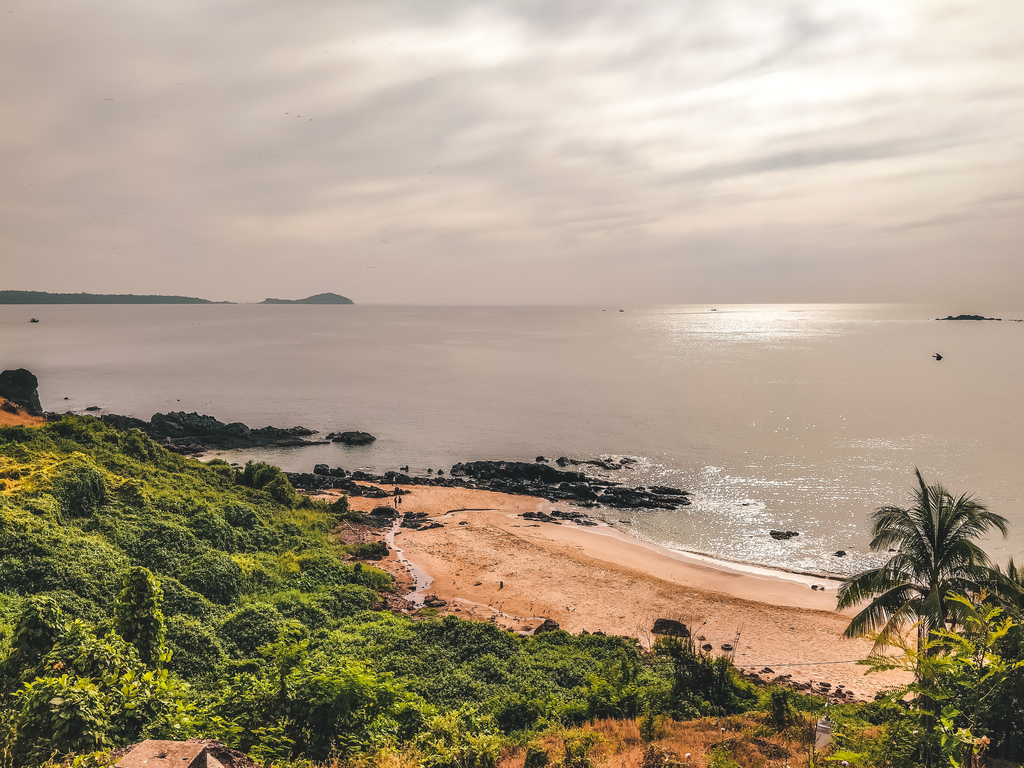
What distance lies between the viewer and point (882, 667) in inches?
332

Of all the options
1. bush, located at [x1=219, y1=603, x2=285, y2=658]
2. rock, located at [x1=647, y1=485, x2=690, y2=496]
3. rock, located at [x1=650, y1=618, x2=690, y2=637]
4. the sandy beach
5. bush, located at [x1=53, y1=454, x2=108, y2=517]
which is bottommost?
the sandy beach

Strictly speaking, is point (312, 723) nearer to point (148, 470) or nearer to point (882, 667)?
point (882, 667)

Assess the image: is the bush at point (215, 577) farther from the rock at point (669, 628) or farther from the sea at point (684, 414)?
the sea at point (684, 414)

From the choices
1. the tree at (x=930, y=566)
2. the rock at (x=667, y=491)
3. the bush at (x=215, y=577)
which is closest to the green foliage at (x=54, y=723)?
the bush at (x=215, y=577)

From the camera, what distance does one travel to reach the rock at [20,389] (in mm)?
54972

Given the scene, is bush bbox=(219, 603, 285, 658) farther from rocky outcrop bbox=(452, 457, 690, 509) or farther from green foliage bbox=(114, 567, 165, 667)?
rocky outcrop bbox=(452, 457, 690, 509)

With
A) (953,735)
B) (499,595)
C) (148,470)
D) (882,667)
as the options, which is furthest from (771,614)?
(148,470)

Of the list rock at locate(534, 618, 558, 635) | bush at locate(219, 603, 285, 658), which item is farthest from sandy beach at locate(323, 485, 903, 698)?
bush at locate(219, 603, 285, 658)

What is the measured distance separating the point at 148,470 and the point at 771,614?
3473 cm

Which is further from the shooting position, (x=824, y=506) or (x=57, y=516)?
(x=824, y=506)

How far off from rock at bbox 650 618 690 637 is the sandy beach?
0.46 meters

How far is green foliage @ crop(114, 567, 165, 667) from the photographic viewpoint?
11.7m

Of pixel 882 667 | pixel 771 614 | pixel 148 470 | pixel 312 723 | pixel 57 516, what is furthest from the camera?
pixel 148 470

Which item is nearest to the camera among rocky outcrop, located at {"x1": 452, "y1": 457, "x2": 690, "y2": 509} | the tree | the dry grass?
the dry grass
